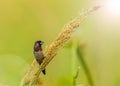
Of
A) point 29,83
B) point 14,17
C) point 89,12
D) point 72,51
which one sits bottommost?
point 29,83

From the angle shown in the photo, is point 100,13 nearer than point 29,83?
No

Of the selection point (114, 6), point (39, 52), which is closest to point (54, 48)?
point (39, 52)

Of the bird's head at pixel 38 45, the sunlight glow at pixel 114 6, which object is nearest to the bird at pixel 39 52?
the bird's head at pixel 38 45

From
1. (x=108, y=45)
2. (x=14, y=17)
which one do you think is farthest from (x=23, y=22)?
(x=108, y=45)

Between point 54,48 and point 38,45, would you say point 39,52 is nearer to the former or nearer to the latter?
point 38,45

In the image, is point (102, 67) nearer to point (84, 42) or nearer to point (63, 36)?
point (84, 42)

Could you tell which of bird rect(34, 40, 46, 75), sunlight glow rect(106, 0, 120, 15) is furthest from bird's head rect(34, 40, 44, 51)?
sunlight glow rect(106, 0, 120, 15)

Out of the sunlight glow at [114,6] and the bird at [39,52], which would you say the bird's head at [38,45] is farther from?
the sunlight glow at [114,6]
